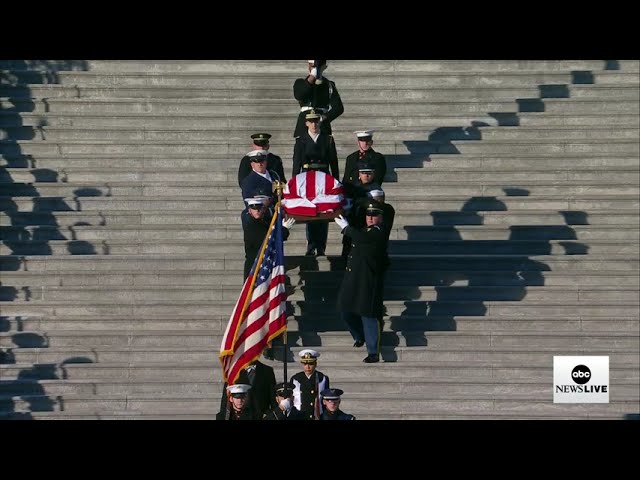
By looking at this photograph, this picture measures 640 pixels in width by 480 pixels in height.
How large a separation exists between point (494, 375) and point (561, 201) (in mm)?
4016

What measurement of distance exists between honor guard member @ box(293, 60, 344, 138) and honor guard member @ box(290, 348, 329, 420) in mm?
4679

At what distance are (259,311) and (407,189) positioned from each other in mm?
5428

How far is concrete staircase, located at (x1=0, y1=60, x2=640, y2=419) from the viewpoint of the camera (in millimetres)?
23969

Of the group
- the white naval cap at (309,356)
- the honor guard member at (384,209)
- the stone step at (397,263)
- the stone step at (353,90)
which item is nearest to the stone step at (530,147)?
the stone step at (353,90)

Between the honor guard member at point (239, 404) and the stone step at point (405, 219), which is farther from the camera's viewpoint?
the stone step at point (405, 219)

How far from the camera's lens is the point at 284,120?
2861cm

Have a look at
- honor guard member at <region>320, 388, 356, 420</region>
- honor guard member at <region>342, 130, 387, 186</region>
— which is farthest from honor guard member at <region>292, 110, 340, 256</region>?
honor guard member at <region>320, 388, 356, 420</region>

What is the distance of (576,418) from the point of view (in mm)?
23375

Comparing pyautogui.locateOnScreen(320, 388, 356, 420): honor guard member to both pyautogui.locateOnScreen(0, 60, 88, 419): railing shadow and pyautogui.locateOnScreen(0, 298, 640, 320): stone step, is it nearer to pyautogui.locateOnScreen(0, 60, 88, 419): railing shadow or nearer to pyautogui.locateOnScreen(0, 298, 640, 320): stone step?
pyautogui.locateOnScreen(0, 298, 640, 320): stone step

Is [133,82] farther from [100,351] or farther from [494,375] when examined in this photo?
[494,375]

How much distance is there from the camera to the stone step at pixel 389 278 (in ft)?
83.1

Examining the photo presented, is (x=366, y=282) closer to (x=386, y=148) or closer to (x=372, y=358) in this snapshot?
(x=372, y=358)

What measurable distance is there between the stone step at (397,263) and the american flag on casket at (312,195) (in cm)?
158

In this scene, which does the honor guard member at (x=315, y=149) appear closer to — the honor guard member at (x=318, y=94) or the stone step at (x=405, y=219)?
the honor guard member at (x=318, y=94)
